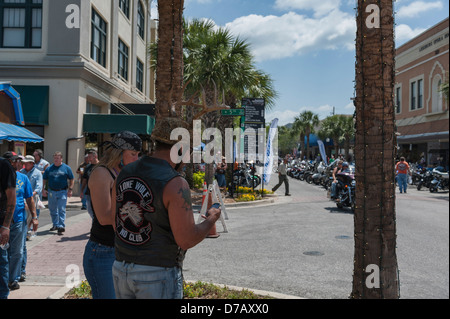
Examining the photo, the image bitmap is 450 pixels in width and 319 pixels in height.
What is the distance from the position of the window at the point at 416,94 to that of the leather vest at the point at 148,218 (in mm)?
34925

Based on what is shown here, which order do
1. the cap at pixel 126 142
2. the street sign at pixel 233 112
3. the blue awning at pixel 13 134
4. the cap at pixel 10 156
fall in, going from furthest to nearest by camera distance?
the street sign at pixel 233 112
the blue awning at pixel 13 134
the cap at pixel 10 156
the cap at pixel 126 142

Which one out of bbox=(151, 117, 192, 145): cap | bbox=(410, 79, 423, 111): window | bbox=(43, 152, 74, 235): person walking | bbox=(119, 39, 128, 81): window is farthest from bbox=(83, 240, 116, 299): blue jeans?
bbox=(410, 79, 423, 111): window

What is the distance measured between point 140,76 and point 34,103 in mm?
12775

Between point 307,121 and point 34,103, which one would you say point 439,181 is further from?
point 307,121

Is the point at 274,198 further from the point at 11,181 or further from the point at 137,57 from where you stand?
the point at 137,57

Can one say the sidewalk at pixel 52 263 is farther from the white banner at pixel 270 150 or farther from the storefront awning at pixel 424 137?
the storefront awning at pixel 424 137

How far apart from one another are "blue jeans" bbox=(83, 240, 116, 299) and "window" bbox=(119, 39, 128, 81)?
20907mm

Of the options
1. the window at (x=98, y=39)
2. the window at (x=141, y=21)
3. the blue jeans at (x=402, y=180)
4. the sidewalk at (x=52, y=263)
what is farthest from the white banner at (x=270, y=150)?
the window at (x=141, y=21)

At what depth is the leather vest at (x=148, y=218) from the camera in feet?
7.35

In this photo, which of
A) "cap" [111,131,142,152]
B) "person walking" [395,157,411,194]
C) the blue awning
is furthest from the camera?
"person walking" [395,157,411,194]

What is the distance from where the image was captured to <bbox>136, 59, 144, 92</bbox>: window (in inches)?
1064

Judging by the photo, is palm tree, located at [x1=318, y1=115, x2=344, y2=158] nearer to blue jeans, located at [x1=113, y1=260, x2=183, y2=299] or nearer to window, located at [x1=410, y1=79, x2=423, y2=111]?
window, located at [x1=410, y1=79, x2=423, y2=111]

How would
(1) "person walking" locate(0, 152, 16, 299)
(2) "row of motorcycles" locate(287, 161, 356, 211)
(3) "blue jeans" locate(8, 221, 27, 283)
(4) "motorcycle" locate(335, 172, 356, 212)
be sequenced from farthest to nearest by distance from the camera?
(2) "row of motorcycles" locate(287, 161, 356, 211), (4) "motorcycle" locate(335, 172, 356, 212), (3) "blue jeans" locate(8, 221, 27, 283), (1) "person walking" locate(0, 152, 16, 299)
